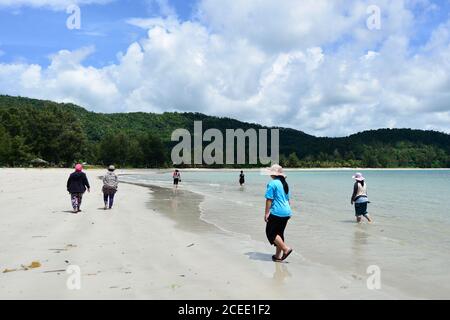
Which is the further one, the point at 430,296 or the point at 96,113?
Answer: the point at 96,113

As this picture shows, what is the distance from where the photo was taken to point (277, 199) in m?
9.27

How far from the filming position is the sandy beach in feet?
22.6

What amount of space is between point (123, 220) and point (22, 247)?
5.56 meters

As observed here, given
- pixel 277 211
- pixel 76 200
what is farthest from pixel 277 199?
pixel 76 200

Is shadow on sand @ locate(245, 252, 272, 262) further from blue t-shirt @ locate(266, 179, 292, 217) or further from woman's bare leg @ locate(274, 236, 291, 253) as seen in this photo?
blue t-shirt @ locate(266, 179, 292, 217)

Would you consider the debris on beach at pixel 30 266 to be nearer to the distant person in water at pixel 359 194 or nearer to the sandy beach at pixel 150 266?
the sandy beach at pixel 150 266

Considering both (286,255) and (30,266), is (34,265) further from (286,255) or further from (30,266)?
(286,255)

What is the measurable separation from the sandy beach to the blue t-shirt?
3.61 feet

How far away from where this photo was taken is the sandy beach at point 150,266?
6.89 metres

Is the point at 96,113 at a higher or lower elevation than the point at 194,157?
higher

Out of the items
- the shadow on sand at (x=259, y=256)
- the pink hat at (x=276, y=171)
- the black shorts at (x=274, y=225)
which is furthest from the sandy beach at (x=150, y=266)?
the pink hat at (x=276, y=171)
